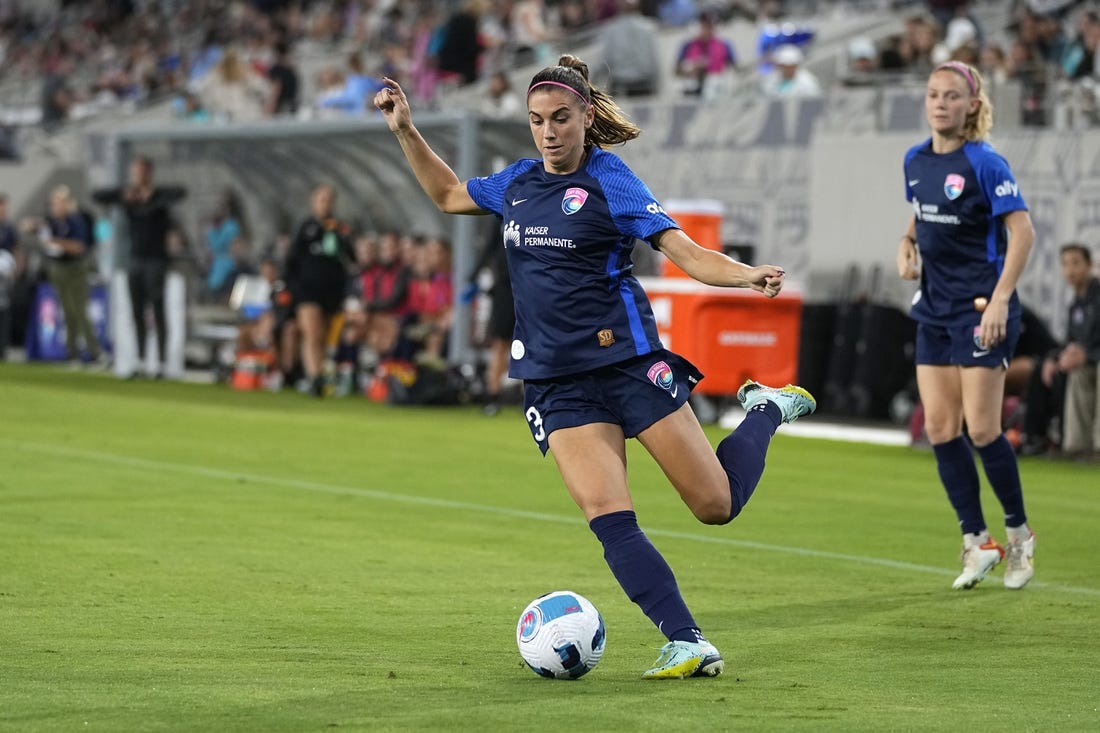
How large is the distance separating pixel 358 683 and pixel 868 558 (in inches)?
188

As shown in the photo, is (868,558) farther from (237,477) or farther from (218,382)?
(218,382)

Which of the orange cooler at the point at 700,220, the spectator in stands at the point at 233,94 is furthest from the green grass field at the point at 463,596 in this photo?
the spectator in stands at the point at 233,94

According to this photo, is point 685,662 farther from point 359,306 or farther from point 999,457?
point 359,306

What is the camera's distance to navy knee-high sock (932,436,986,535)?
9438mm

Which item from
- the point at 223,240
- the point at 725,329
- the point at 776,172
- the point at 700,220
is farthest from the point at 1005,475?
the point at 223,240

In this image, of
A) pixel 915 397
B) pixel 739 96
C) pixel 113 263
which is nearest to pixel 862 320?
pixel 915 397

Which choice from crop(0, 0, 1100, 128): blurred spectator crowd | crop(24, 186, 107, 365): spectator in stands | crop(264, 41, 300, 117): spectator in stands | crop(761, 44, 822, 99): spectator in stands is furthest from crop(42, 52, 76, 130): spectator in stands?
crop(761, 44, 822, 99): spectator in stands

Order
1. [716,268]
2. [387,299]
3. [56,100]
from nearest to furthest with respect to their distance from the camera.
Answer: [716,268], [387,299], [56,100]

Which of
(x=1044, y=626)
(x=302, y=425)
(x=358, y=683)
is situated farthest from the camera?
(x=302, y=425)

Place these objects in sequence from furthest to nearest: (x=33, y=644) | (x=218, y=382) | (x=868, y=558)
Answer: (x=218, y=382) → (x=868, y=558) → (x=33, y=644)

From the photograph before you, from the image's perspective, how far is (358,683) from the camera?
6.31 metres

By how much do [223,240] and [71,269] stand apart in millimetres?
2357

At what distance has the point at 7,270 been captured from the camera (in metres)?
28.7

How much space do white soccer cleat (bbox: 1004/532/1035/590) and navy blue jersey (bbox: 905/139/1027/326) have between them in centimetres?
114
